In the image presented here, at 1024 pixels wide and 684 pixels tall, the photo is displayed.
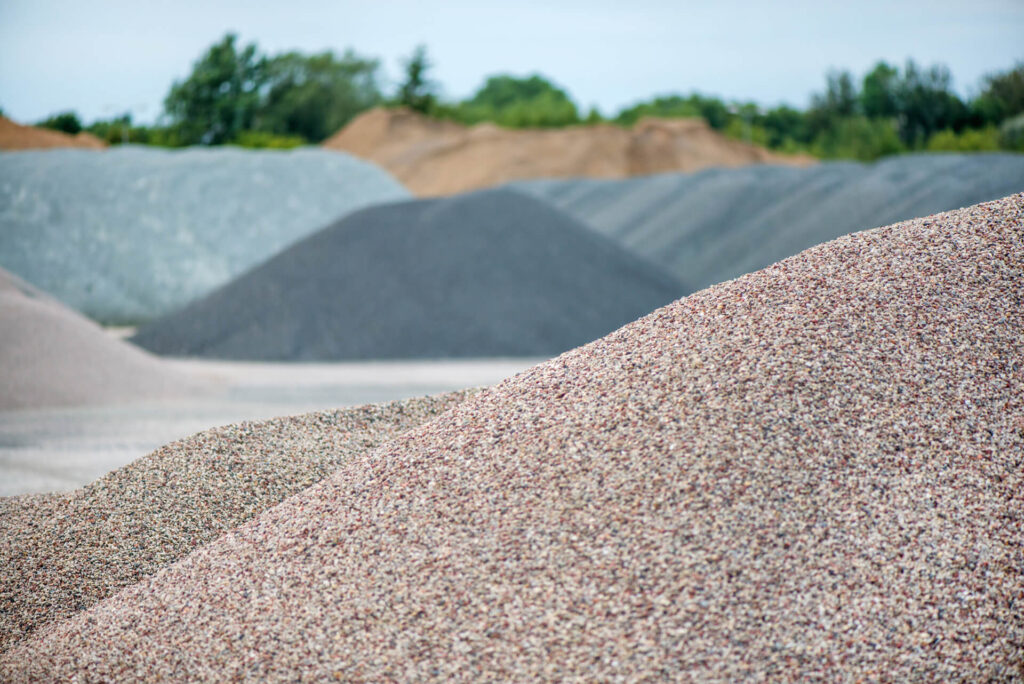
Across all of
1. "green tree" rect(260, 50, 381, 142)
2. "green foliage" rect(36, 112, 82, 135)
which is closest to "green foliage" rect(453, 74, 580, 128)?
"green tree" rect(260, 50, 381, 142)

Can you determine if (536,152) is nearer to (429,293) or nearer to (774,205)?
(774,205)

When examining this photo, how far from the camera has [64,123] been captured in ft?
20.0

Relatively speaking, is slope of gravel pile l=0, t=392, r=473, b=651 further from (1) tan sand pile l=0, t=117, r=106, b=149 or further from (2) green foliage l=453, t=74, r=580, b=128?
(2) green foliage l=453, t=74, r=580, b=128

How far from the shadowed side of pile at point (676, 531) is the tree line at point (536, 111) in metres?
4.79

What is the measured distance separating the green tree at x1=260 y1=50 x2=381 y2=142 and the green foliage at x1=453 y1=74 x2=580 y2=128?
2598 mm

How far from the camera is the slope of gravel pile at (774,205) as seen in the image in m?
8.33

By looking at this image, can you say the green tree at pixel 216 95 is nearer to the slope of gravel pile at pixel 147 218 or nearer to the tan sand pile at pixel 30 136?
the slope of gravel pile at pixel 147 218

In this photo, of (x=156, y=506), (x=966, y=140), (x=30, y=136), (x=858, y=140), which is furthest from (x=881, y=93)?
(x=156, y=506)

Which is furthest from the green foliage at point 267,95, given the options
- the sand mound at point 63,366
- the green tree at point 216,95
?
the sand mound at point 63,366

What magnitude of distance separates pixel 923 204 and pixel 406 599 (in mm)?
7508

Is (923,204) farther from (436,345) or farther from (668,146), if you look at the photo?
(668,146)

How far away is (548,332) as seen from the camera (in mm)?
5930

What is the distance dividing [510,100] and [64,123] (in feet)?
102

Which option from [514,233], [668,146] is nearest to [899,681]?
[514,233]
